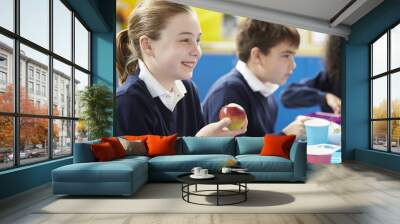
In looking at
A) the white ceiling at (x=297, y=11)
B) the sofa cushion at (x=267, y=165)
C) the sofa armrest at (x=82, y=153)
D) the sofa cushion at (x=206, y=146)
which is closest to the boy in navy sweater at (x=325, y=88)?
the white ceiling at (x=297, y=11)

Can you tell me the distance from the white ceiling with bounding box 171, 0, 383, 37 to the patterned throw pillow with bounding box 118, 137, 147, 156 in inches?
135

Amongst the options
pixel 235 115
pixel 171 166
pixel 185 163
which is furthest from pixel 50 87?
pixel 235 115

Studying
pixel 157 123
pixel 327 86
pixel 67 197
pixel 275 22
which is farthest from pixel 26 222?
pixel 327 86

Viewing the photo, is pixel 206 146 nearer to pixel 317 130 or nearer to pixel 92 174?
pixel 92 174

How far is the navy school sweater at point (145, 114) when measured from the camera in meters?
8.86

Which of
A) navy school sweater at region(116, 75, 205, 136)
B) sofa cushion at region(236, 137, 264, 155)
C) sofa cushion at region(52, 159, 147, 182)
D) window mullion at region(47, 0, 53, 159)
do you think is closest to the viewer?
sofa cushion at region(52, 159, 147, 182)

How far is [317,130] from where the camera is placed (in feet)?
31.5

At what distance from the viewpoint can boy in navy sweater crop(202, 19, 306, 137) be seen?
9.32 meters

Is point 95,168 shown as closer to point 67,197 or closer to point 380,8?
point 67,197

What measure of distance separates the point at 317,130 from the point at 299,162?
12.2 ft

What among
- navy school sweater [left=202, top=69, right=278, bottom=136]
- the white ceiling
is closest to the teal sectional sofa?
navy school sweater [left=202, top=69, right=278, bottom=136]

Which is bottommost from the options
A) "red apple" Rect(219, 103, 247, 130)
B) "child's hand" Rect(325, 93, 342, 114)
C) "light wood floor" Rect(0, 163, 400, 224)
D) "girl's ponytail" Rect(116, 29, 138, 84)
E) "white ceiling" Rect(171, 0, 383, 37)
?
"light wood floor" Rect(0, 163, 400, 224)

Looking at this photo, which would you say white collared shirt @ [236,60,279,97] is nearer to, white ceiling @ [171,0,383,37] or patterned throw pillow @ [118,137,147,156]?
white ceiling @ [171,0,383,37]

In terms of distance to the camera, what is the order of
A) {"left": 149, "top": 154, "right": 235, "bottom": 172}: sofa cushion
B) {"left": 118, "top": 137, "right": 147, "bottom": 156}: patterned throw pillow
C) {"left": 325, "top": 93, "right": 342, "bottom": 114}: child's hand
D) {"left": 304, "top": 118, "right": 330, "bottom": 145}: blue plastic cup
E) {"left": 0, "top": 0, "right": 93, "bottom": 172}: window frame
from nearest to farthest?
{"left": 0, "top": 0, "right": 93, "bottom": 172}: window frame, {"left": 149, "top": 154, "right": 235, "bottom": 172}: sofa cushion, {"left": 118, "top": 137, "right": 147, "bottom": 156}: patterned throw pillow, {"left": 304, "top": 118, "right": 330, "bottom": 145}: blue plastic cup, {"left": 325, "top": 93, "right": 342, "bottom": 114}: child's hand
